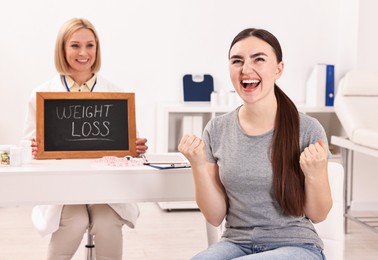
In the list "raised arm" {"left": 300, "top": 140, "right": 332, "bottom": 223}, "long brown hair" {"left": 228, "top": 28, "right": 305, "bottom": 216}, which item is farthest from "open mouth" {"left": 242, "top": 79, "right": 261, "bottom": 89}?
"raised arm" {"left": 300, "top": 140, "right": 332, "bottom": 223}

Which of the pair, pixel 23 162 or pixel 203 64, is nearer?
pixel 23 162

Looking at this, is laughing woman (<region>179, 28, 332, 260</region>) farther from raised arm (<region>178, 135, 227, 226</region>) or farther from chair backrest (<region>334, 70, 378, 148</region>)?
chair backrest (<region>334, 70, 378, 148</region>)

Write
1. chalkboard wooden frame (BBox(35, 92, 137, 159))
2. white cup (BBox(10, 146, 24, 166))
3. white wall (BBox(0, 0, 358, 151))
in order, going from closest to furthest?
white cup (BBox(10, 146, 24, 166)), chalkboard wooden frame (BBox(35, 92, 137, 159)), white wall (BBox(0, 0, 358, 151))

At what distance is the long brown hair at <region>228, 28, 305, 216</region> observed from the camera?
1.95m

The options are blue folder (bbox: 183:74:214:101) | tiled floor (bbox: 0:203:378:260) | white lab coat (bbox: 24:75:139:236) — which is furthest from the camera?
blue folder (bbox: 183:74:214:101)

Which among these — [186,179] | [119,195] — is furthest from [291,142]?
[119,195]

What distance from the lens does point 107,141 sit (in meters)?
2.52

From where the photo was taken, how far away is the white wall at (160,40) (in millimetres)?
4543

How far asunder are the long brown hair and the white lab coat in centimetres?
82

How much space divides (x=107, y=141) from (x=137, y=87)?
7.22 ft

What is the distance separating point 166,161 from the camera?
8.12 ft

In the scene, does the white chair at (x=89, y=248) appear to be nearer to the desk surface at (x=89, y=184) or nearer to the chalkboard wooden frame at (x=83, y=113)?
the chalkboard wooden frame at (x=83, y=113)

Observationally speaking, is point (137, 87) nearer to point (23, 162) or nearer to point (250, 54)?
point (23, 162)

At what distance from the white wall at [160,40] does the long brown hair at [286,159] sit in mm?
2671
